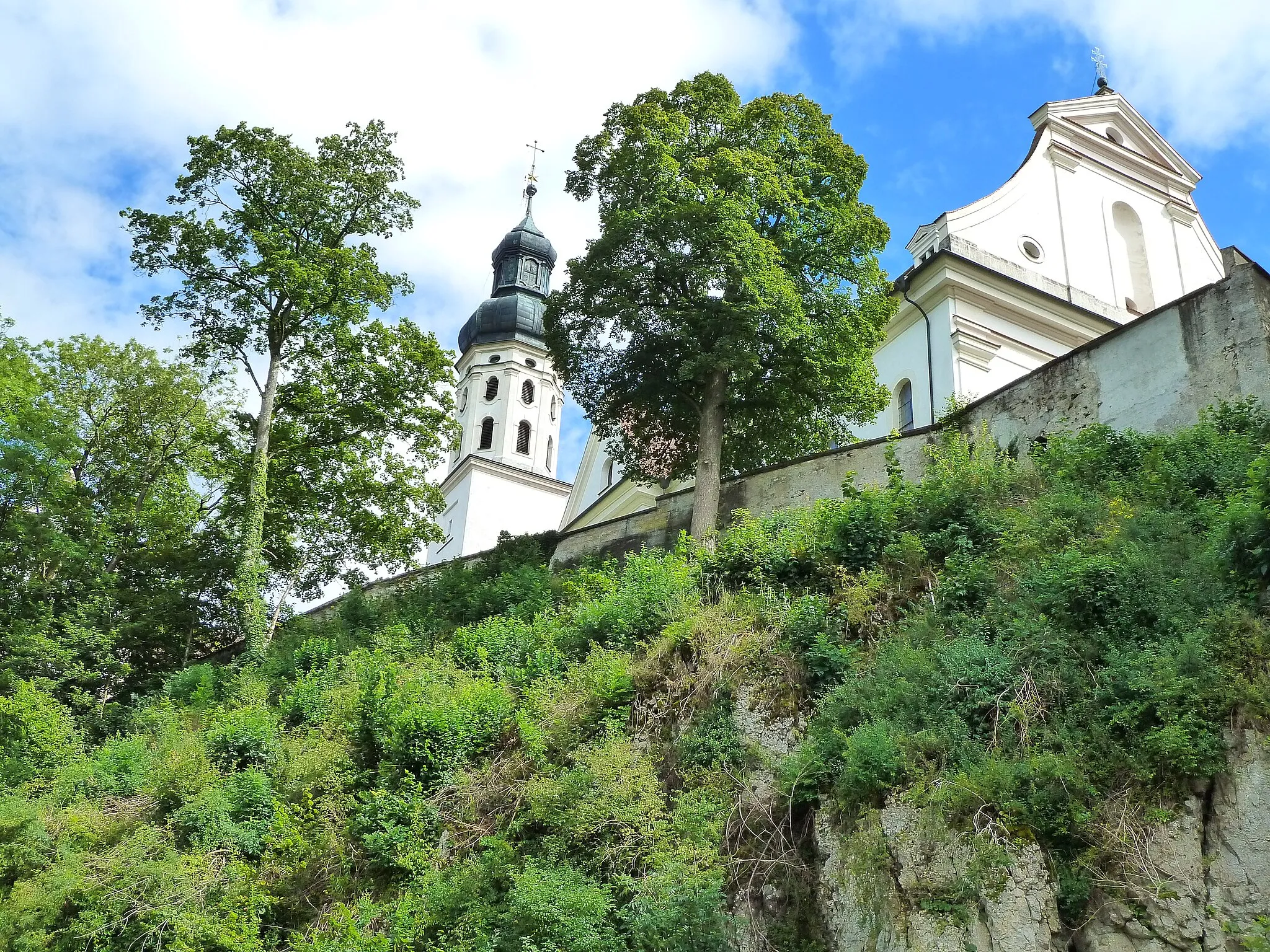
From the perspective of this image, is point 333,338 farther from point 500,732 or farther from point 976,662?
point 976,662

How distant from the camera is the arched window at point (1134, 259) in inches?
1112

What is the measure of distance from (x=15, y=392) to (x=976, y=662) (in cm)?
1661

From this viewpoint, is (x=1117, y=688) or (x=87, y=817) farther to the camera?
(x=87, y=817)

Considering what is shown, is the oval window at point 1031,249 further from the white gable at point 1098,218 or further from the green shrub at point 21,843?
the green shrub at point 21,843

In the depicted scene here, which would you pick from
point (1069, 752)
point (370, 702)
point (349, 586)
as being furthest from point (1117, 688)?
point (349, 586)

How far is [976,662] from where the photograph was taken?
35.4 ft

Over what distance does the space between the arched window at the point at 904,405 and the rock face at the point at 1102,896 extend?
1769 centimetres

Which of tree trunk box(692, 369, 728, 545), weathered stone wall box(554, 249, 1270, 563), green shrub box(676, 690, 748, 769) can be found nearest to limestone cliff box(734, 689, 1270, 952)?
green shrub box(676, 690, 748, 769)

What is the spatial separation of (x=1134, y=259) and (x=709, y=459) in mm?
15585

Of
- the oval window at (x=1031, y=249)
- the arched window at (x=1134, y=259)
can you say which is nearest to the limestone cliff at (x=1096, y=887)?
the oval window at (x=1031, y=249)

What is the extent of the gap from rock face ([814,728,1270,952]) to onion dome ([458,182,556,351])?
Result: 131 ft

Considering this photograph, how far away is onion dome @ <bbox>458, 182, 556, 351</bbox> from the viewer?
49.2 meters

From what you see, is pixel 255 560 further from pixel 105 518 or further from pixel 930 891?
pixel 930 891

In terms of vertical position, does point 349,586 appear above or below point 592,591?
above
